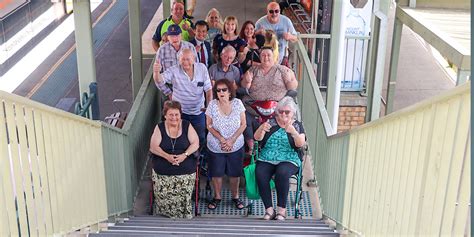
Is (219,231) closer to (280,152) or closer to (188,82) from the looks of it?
(280,152)

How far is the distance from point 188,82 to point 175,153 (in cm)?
81

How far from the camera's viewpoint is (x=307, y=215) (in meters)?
5.61

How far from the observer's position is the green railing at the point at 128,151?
15.0 ft

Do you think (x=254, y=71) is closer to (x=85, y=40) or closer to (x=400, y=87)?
(x=85, y=40)

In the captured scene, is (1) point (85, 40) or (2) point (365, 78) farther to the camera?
(2) point (365, 78)

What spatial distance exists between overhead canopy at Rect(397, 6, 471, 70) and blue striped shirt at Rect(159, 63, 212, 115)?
2291mm

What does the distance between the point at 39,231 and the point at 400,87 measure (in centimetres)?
1195

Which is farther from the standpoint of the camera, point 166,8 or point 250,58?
point 166,8

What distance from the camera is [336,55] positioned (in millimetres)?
7180

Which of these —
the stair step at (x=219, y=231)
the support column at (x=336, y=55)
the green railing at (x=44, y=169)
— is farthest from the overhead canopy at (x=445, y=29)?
the green railing at (x=44, y=169)

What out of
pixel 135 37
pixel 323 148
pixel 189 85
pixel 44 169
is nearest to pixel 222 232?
pixel 44 169

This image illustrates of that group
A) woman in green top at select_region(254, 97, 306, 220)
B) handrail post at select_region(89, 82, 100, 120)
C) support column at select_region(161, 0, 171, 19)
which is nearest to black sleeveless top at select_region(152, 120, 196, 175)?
woman in green top at select_region(254, 97, 306, 220)

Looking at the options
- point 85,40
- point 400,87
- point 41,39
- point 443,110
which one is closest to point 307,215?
point 85,40

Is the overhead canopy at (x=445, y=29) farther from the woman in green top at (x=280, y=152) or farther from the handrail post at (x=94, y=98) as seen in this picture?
the handrail post at (x=94, y=98)
